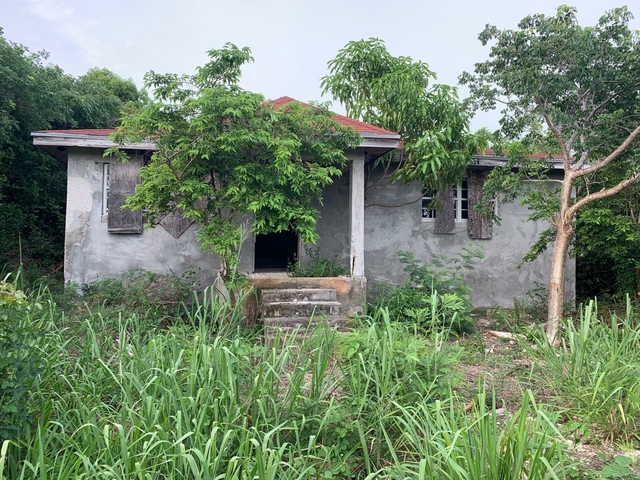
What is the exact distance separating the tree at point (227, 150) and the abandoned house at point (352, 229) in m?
1.22

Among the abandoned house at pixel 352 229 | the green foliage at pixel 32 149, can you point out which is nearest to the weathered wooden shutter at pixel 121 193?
the abandoned house at pixel 352 229

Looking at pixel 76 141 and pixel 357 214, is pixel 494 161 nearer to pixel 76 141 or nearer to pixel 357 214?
pixel 357 214

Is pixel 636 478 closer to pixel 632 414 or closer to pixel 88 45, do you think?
pixel 632 414

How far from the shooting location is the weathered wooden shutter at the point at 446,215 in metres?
9.82

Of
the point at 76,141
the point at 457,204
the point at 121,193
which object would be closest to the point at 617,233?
the point at 457,204

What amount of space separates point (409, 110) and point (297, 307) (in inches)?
161

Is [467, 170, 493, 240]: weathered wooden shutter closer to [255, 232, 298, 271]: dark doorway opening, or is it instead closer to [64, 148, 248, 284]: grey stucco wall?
[255, 232, 298, 271]: dark doorway opening

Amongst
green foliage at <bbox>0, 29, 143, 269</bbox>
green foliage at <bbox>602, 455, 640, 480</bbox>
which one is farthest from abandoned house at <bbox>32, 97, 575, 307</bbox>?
green foliage at <bbox>602, 455, 640, 480</bbox>

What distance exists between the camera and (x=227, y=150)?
6.83m

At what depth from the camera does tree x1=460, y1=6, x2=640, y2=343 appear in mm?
6805

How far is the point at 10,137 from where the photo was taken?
1076cm

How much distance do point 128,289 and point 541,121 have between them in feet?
24.1

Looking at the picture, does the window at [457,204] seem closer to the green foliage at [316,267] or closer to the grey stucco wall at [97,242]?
the green foliage at [316,267]

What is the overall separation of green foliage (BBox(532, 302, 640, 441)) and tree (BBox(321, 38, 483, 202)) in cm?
416
